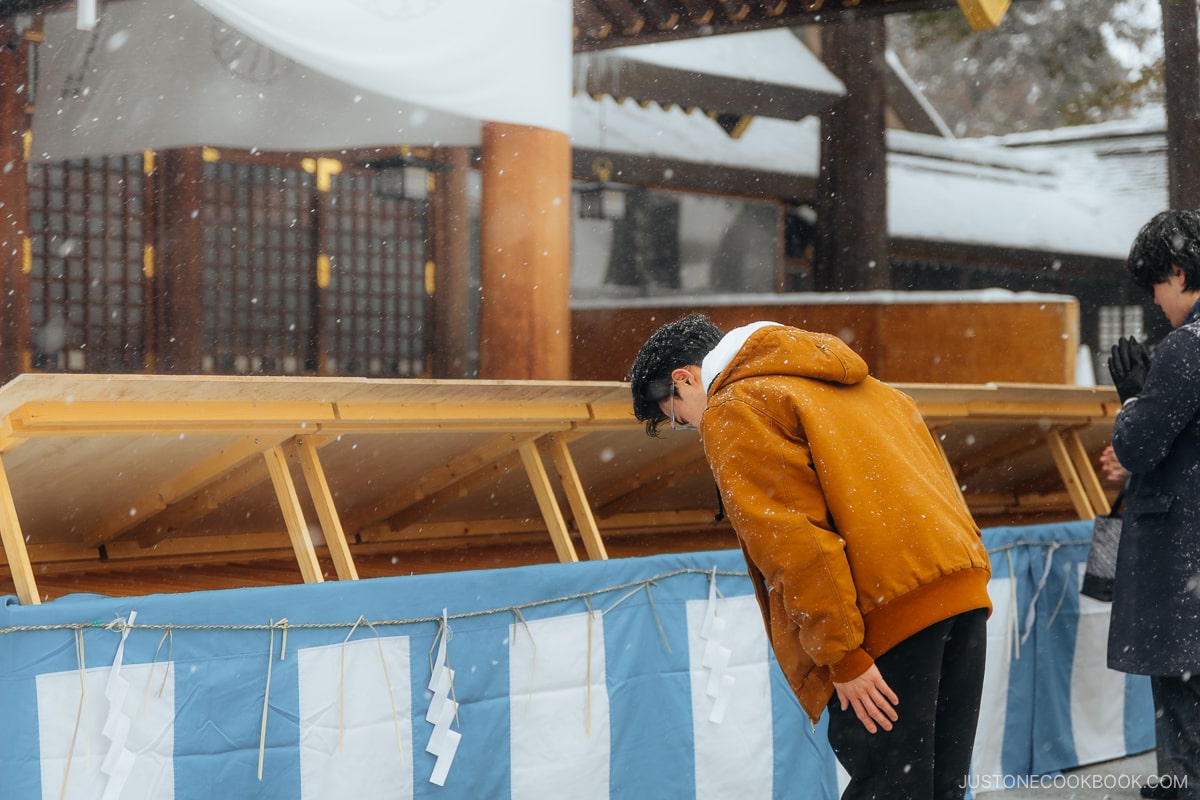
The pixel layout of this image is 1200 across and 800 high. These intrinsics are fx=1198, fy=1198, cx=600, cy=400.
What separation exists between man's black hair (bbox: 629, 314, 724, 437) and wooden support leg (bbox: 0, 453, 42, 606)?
1.40 m

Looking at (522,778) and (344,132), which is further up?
(344,132)

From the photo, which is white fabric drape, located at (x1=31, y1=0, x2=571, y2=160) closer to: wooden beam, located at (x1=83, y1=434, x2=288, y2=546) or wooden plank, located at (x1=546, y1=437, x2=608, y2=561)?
wooden plank, located at (x1=546, y1=437, x2=608, y2=561)

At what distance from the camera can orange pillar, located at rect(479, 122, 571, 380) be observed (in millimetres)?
5141

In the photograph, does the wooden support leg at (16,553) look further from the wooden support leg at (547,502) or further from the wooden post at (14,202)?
the wooden post at (14,202)

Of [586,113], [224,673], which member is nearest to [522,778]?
[224,673]

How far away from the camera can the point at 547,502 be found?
3.75 metres

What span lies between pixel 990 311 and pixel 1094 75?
13.4 m

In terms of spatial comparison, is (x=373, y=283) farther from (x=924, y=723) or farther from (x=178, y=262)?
(x=924, y=723)

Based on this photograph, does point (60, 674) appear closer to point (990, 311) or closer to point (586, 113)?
point (990, 311)

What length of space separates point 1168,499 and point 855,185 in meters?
6.79

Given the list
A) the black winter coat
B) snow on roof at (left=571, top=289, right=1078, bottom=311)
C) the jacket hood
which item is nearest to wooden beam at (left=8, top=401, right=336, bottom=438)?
the jacket hood

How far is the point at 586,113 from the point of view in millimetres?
9703

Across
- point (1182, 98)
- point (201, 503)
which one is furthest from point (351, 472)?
point (1182, 98)

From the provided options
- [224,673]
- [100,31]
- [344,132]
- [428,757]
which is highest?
[100,31]
